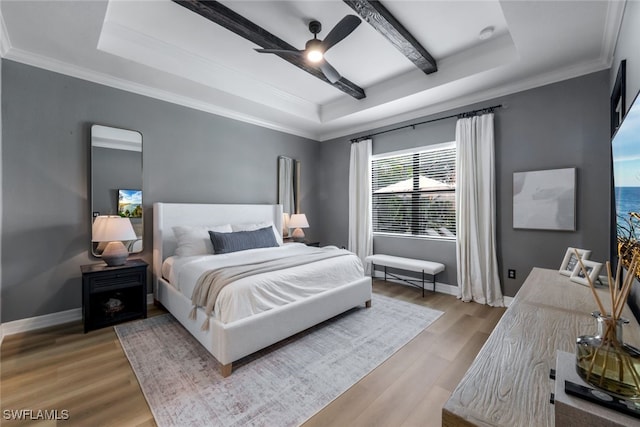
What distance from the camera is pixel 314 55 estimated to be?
2.49m

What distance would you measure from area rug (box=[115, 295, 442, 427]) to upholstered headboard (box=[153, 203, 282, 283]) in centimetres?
85

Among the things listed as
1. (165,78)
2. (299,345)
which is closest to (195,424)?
(299,345)

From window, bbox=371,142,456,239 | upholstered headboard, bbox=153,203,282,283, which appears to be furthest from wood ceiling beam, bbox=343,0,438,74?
upholstered headboard, bbox=153,203,282,283

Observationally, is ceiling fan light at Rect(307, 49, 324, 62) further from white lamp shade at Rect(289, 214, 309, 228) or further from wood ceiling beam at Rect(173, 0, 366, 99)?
white lamp shade at Rect(289, 214, 309, 228)

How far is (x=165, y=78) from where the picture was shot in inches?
124

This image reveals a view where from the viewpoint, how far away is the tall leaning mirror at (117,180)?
3.03m

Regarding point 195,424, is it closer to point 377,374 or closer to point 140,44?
point 377,374

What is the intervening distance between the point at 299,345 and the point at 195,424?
40.9 inches

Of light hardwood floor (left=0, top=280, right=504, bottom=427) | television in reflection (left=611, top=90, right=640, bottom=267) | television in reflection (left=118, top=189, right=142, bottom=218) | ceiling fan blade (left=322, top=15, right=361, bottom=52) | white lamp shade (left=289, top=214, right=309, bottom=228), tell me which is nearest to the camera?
television in reflection (left=611, top=90, right=640, bottom=267)

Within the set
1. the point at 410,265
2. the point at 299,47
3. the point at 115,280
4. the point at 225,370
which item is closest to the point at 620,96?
the point at 410,265

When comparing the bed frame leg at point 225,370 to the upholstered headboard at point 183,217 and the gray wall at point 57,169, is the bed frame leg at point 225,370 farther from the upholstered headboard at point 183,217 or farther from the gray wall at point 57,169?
the gray wall at point 57,169

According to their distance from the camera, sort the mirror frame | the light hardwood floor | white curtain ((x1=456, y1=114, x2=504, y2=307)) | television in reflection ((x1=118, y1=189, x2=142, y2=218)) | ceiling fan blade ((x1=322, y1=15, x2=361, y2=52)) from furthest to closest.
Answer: the mirror frame < white curtain ((x1=456, y1=114, x2=504, y2=307)) < television in reflection ((x1=118, y1=189, x2=142, y2=218)) < ceiling fan blade ((x1=322, y1=15, x2=361, y2=52)) < the light hardwood floor

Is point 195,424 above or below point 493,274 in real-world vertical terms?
below

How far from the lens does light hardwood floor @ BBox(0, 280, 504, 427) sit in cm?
165
